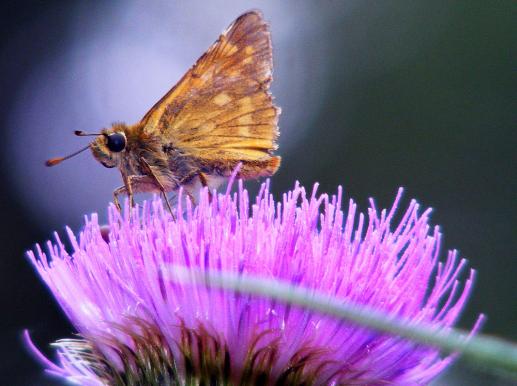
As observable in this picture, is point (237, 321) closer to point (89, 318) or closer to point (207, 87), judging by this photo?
point (89, 318)

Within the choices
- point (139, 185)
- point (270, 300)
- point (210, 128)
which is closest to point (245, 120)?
point (210, 128)

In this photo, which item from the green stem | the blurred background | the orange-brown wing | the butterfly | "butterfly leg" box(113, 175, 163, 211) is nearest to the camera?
the green stem

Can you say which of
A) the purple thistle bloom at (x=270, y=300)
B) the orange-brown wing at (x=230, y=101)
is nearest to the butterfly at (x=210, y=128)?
the orange-brown wing at (x=230, y=101)

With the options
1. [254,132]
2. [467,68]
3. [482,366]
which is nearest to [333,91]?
[467,68]

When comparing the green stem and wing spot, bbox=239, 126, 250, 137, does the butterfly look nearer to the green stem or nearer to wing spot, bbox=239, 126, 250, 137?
wing spot, bbox=239, 126, 250, 137

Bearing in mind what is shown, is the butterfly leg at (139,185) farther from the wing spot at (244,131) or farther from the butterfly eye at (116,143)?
the wing spot at (244,131)

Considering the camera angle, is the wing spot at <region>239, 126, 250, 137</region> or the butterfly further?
the wing spot at <region>239, 126, 250, 137</region>

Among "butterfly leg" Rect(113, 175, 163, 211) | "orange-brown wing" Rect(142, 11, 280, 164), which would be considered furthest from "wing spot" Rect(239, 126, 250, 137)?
"butterfly leg" Rect(113, 175, 163, 211)
